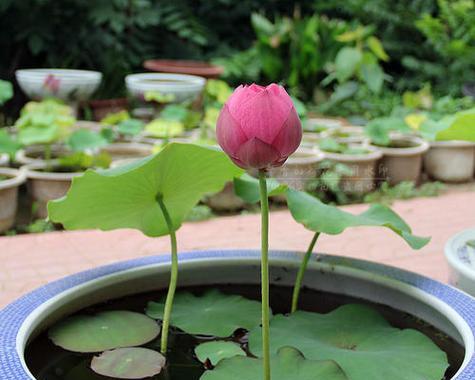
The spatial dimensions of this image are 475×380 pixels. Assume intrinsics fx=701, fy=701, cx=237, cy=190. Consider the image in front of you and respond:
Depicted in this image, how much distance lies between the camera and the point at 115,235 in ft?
9.91

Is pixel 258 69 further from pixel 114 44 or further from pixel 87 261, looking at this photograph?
pixel 87 261

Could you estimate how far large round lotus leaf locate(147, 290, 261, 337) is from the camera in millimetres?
1181

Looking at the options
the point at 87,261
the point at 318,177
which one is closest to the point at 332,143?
the point at 318,177

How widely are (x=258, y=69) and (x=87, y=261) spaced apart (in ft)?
12.8

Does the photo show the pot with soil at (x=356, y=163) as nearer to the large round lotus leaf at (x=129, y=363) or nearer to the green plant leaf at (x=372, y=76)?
the green plant leaf at (x=372, y=76)

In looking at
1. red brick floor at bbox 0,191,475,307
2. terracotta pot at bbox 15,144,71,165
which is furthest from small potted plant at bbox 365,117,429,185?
terracotta pot at bbox 15,144,71,165

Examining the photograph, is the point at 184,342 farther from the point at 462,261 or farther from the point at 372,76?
the point at 372,76

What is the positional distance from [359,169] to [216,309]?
9.27ft

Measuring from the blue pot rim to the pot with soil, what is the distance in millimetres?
2572

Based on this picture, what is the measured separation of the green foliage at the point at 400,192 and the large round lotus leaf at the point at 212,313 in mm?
2572

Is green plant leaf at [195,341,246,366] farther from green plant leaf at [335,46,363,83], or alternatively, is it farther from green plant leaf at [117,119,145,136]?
green plant leaf at [335,46,363,83]

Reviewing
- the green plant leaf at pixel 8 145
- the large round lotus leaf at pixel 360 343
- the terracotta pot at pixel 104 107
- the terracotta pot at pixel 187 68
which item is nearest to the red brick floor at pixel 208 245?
the green plant leaf at pixel 8 145

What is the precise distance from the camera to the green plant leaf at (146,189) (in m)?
1.07

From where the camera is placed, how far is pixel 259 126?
814mm
